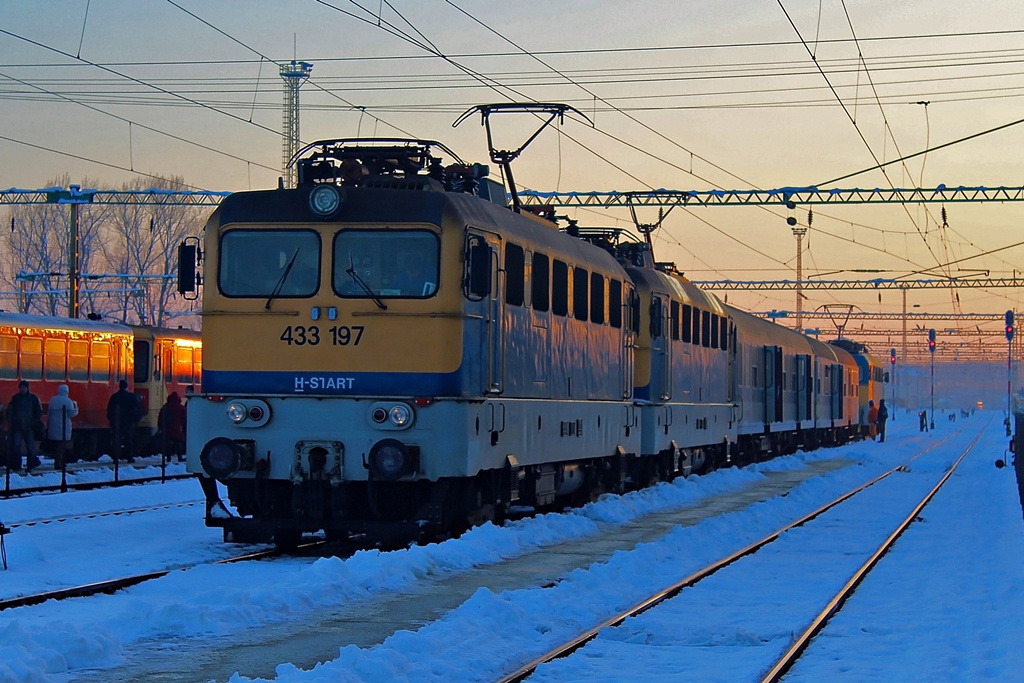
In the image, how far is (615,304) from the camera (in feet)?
67.0

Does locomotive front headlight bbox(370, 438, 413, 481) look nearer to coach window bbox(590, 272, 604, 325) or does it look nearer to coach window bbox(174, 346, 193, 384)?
coach window bbox(590, 272, 604, 325)

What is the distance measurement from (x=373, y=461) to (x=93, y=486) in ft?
41.3

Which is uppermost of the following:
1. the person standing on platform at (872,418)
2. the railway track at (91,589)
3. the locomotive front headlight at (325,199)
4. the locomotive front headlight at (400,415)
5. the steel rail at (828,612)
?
the locomotive front headlight at (325,199)

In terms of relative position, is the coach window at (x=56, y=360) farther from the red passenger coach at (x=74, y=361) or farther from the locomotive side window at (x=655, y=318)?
the locomotive side window at (x=655, y=318)

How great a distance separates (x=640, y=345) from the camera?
74.9 ft

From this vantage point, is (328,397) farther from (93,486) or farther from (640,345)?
(93,486)

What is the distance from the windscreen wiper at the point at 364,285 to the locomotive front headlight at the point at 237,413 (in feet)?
5.33

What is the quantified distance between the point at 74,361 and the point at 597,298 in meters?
16.5

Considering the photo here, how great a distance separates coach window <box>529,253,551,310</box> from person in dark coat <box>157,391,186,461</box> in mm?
15625

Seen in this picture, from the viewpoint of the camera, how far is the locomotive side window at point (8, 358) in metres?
29.0

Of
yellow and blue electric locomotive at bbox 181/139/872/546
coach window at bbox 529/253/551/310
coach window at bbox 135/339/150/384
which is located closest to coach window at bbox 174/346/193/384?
coach window at bbox 135/339/150/384

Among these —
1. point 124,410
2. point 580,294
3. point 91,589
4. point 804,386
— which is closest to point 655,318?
point 580,294

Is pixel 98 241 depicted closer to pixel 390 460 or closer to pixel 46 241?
pixel 46 241

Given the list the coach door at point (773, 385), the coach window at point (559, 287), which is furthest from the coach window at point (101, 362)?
the coach window at point (559, 287)
